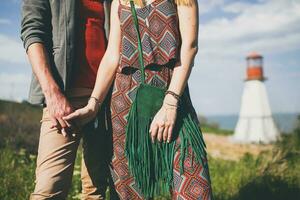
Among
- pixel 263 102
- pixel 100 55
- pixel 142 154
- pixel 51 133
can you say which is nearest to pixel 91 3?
pixel 100 55

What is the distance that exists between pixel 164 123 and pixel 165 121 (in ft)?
0.05

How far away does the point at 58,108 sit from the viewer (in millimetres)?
2498

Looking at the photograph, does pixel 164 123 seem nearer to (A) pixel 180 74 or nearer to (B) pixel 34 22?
(A) pixel 180 74

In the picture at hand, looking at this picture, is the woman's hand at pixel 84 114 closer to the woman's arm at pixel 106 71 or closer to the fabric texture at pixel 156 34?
the woman's arm at pixel 106 71

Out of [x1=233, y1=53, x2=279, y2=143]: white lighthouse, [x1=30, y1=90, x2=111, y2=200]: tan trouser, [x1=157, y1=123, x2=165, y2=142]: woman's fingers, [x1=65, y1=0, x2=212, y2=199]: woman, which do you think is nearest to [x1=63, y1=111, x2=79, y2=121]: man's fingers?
[x1=65, y1=0, x2=212, y2=199]: woman

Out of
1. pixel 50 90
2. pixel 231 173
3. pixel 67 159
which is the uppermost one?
pixel 50 90

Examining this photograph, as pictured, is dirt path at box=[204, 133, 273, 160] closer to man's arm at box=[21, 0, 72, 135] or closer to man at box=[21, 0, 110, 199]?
man at box=[21, 0, 110, 199]

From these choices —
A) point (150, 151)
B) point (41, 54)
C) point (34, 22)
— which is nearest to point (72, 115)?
point (41, 54)

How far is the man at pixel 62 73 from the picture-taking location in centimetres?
252

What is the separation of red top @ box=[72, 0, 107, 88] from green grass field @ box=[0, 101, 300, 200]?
1938 mm

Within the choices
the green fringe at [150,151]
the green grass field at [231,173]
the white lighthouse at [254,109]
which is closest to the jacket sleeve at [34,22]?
the green fringe at [150,151]

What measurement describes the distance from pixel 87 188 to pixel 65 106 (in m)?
0.83

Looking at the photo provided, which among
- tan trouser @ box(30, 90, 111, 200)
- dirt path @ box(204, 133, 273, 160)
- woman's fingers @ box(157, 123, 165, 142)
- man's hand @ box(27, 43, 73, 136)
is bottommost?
dirt path @ box(204, 133, 273, 160)

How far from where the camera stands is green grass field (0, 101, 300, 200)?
463 centimetres
